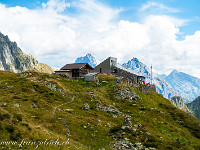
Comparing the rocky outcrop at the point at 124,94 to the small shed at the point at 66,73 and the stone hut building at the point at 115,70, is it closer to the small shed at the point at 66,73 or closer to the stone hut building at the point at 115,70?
the small shed at the point at 66,73

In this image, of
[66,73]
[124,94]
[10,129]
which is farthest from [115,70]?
[10,129]

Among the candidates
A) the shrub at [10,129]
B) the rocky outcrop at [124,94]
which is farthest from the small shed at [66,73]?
the shrub at [10,129]

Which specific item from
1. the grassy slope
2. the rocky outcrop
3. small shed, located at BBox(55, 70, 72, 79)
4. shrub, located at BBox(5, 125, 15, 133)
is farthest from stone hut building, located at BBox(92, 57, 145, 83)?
shrub, located at BBox(5, 125, 15, 133)

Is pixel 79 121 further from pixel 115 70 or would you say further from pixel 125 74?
pixel 115 70

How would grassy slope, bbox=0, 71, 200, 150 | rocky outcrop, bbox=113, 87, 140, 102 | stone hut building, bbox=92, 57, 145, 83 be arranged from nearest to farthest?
grassy slope, bbox=0, 71, 200, 150 → rocky outcrop, bbox=113, 87, 140, 102 → stone hut building, bbox=92, 57, 145, 83

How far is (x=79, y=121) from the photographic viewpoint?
28.4m

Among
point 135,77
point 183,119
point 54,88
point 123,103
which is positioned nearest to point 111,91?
point 123,103

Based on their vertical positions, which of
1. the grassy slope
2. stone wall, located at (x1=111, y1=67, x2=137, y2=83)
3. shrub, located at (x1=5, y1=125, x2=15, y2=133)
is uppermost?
stone wall, located at (x1=111, y1=67, x2=137, y2=83)

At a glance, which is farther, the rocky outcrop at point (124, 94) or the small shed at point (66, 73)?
the small shed at point (66, 73)

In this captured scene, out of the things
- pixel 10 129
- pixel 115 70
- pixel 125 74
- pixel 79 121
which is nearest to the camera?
pixel 10 129

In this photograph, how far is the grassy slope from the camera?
1842 cm

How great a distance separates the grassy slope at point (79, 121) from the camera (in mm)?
18422

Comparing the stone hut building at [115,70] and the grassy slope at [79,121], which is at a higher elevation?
the stone hut building at [115,70]

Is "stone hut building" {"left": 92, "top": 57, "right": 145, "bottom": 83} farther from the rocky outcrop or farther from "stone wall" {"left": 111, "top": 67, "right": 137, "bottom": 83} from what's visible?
the rocky outcrop
